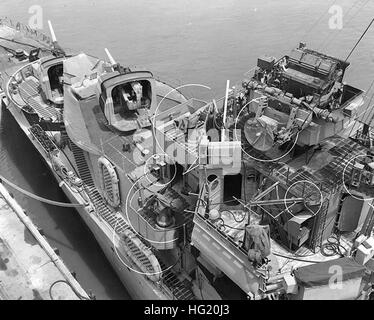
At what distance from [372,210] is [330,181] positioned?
1746mm

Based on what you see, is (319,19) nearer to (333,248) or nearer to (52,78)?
(52,78)

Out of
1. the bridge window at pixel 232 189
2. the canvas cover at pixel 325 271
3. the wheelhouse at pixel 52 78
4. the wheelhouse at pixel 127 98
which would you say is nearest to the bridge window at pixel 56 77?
the wheelhouse at pixel 52 78

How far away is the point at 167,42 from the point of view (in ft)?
149

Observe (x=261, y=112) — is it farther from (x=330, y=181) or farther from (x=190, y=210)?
(x=190, y=210)

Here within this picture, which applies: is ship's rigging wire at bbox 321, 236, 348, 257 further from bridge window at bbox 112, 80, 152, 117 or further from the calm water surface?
bridge window at bbox 112, 80, 152, 117

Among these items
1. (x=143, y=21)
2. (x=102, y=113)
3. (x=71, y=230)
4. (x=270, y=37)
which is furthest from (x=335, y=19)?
(x=71, y=230)

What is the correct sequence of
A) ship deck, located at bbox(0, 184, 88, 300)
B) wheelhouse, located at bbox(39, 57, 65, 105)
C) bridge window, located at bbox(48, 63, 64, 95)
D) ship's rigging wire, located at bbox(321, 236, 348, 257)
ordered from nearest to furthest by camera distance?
ship's rigging wire, located at bbox(321, 236, 348, 257), ship deck, located at bbox(0, 184, 88, 300), wheelhouse, located at bbox(39, 57, 65, 105), bridge window, located at bbox(48, 63, 64, 95)

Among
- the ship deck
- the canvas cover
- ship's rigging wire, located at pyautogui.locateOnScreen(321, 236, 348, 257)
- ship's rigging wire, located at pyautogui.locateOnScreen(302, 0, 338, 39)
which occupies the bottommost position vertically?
the ship deck

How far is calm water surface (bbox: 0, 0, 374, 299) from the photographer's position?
27.0m

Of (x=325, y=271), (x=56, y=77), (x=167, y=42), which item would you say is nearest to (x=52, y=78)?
(x=56, y=77)

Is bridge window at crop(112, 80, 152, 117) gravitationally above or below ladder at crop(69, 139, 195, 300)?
above

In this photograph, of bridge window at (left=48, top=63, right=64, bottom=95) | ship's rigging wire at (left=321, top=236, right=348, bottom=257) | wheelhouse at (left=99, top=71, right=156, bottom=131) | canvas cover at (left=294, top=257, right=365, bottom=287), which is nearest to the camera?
canvas cover at (left=294, top=257, right=365, bottom=287)

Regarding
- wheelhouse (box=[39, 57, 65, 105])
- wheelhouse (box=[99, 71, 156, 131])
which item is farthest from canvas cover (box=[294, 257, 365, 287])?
wheelhouse (box=[39, 57, 65, 105])

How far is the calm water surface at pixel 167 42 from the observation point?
2698cm
